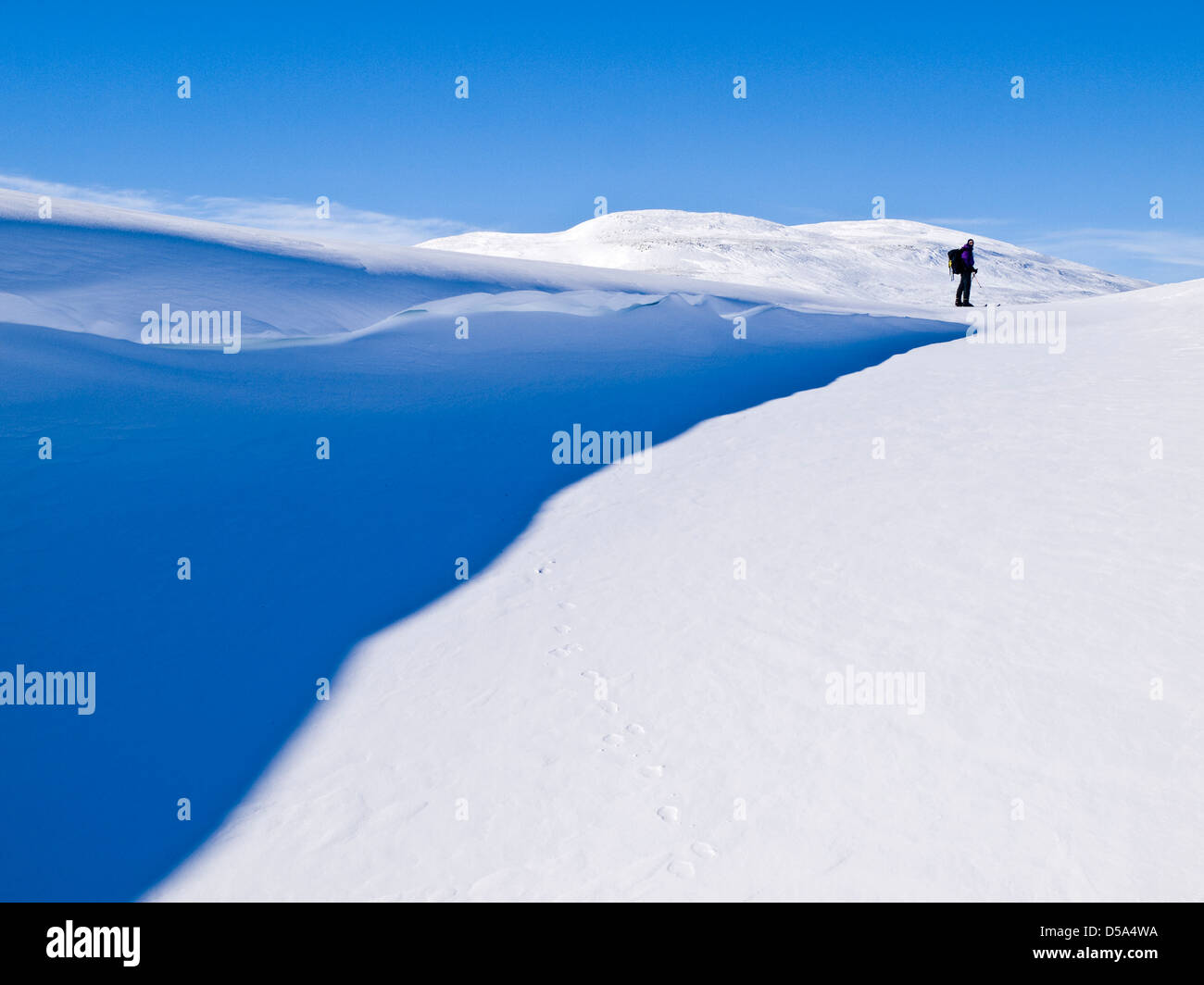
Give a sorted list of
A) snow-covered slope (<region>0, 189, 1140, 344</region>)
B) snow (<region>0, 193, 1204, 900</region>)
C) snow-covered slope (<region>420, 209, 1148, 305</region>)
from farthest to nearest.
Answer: snow-covered slope (<region>420, 209, 1148, 305</region>) < snow-covered slope (<region>0, 189, 1140, 344</region>) < snow (<region>0, 193, 1204, 900</region>)

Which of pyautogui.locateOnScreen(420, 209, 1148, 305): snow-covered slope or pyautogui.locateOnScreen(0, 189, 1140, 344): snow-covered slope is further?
pyautogui.locateOnScreen(420, 209, 1148, 305): snow-covered slope

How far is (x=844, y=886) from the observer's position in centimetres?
257

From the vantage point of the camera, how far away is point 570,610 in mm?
4191

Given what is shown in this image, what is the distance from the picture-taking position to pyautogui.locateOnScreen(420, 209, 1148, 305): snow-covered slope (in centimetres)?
3412

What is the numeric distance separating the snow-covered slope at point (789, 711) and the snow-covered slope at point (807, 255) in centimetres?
2636

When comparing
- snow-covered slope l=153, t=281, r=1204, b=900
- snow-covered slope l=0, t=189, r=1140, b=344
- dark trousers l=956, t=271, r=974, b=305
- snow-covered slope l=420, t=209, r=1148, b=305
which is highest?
snow-covered slope l=420, t=209, r=1148, b=305

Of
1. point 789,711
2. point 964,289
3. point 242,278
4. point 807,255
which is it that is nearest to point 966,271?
point 964,289

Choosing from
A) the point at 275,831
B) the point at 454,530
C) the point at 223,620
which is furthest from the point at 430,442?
the point at 275,831

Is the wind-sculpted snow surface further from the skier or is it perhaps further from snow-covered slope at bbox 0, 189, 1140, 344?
the skier

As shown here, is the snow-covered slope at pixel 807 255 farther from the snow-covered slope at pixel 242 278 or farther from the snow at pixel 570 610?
the snow at pixel 570 610

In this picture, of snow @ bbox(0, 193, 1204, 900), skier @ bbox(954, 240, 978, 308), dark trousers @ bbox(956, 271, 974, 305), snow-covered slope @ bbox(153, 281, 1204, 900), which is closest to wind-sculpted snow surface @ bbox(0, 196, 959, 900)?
snow @ bbox(0, 193, 1204, 900)

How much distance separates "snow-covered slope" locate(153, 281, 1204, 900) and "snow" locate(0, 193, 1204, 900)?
2 cm

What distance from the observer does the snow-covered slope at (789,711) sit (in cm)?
268

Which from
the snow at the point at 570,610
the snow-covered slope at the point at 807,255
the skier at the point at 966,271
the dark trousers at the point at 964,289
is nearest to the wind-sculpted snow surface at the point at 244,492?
the snow at the point at 570,610
